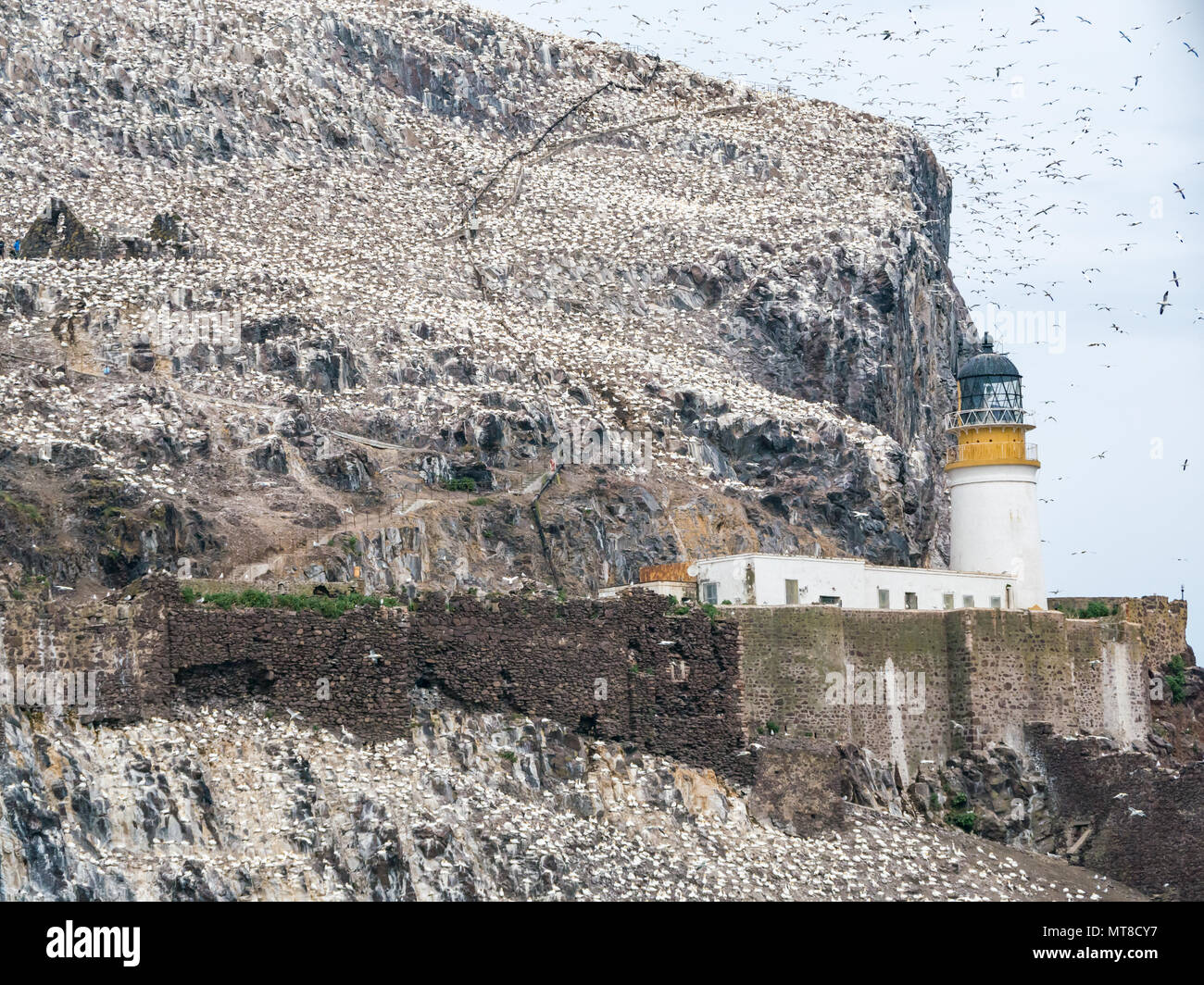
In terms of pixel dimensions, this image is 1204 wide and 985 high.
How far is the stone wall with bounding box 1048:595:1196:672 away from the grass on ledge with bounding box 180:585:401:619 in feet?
84.5

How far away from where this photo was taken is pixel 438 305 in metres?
84.2

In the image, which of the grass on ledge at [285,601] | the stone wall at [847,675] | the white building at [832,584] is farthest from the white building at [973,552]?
the grass on ledge at [285,601]

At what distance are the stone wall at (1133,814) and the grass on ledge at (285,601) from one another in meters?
20.9

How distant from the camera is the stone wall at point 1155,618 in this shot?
75.9 meters

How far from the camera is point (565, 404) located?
3127 inches

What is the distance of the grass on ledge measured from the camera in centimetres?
5888

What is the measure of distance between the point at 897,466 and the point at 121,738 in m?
34.0

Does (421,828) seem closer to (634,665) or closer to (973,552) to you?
(634,665)

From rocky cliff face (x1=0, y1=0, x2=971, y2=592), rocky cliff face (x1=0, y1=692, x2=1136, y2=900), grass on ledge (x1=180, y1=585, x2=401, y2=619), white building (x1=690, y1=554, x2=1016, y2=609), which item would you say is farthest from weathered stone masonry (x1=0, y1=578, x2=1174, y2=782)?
rocky cliff face (x1=0, y1=0, x2=971, y2=592)

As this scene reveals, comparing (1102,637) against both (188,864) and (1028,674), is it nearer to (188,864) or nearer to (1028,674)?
(1028,674)

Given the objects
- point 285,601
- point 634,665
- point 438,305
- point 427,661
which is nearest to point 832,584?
point 634,665

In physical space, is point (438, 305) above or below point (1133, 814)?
above

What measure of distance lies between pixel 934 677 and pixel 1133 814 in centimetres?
677

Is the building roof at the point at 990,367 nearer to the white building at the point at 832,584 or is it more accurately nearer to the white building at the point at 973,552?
the white building at the point at 973,552
